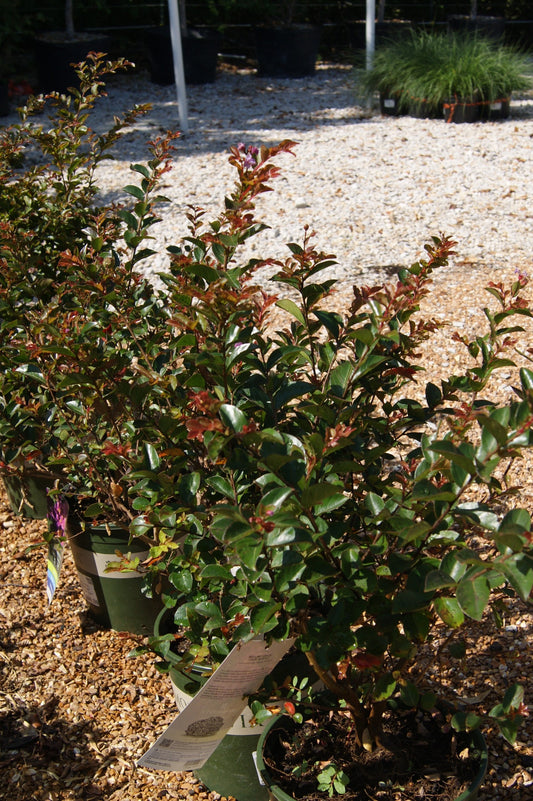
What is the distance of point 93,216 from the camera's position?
8.08 feet

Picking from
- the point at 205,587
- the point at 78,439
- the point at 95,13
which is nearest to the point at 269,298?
the point at 205,587

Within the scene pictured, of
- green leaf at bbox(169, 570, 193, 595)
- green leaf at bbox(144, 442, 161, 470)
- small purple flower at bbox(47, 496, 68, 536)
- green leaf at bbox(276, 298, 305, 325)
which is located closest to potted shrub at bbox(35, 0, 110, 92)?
small purple flower at bbox(47, 496, 68, 536)

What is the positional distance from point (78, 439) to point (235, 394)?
0.71 metres

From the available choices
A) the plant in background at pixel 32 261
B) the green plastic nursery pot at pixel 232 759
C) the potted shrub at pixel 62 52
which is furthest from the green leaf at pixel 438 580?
the potted shrub at pixel 62 52

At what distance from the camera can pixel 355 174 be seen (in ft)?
19.2

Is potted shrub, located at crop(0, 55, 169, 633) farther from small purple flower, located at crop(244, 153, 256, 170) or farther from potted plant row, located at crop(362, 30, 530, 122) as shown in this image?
potted plant row, located at crop(362, 30, 530, 122)

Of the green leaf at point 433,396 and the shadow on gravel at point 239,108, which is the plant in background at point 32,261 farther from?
the shadow on gravel at point 239,108

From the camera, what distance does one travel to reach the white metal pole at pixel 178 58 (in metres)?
6.64

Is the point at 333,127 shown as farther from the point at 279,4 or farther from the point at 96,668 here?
the point at 96,668

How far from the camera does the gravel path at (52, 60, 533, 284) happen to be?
4.62 metres

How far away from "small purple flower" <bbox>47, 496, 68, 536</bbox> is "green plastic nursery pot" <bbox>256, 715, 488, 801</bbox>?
2.24 feet

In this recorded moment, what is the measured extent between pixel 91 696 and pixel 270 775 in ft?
2.42

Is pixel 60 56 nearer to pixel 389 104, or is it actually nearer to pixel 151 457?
pixel 389 104

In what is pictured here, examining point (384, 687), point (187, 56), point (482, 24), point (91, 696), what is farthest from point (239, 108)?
point (384, 687)
